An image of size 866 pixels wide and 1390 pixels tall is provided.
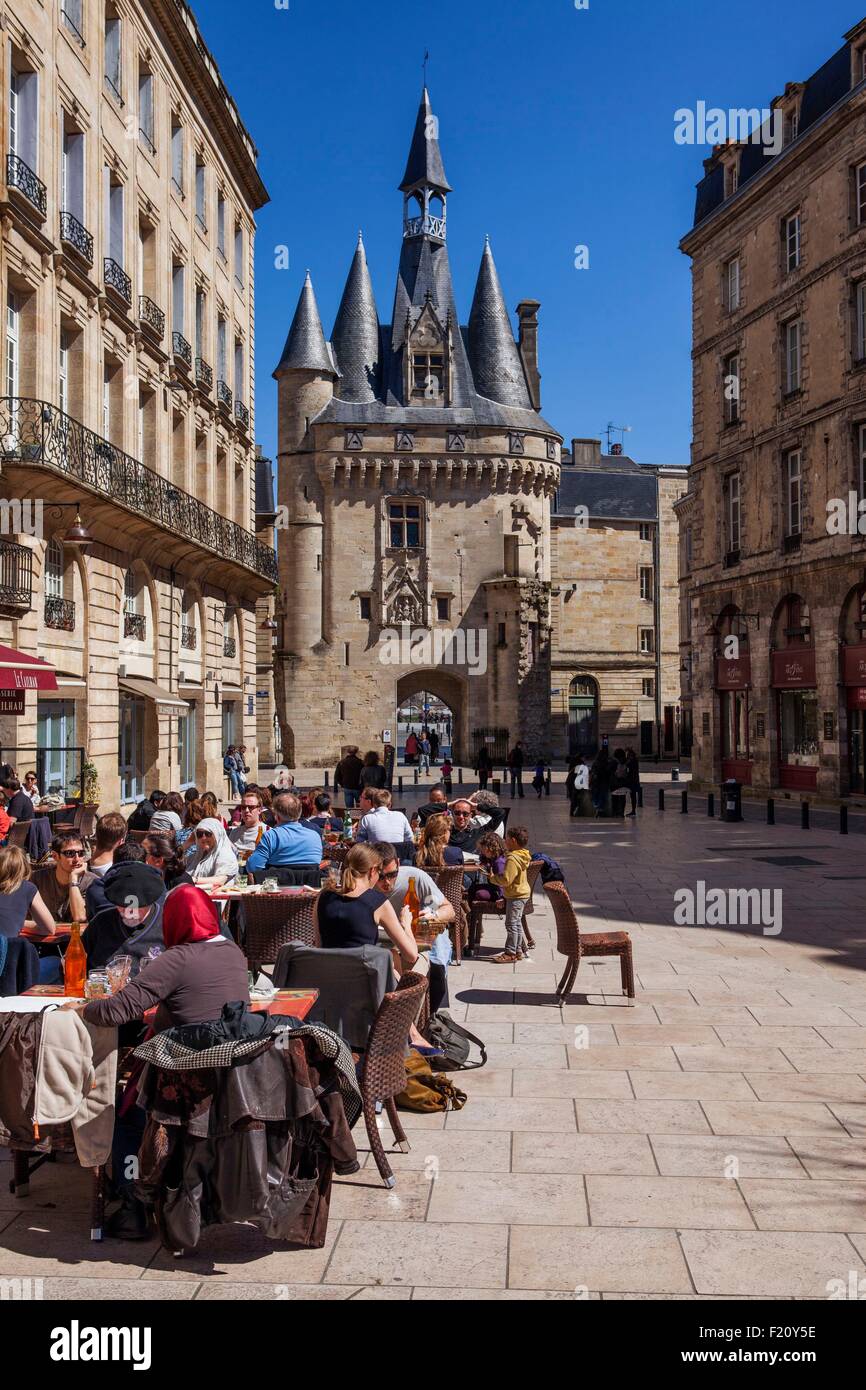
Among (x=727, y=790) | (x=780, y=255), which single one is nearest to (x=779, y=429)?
(x=780, y=255)

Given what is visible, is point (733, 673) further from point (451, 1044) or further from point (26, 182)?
point (451, 1044)

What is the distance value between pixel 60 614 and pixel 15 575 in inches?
78.6

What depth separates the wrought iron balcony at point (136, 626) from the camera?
22.3m

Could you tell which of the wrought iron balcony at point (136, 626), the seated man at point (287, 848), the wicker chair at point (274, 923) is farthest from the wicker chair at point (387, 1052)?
the wrought iron balcony at point (136, 626)

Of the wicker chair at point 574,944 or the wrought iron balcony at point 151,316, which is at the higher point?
the wrought iron balcony at point 151,316

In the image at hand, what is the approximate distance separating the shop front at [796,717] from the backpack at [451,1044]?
2182 cm

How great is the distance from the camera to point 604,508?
196 ft

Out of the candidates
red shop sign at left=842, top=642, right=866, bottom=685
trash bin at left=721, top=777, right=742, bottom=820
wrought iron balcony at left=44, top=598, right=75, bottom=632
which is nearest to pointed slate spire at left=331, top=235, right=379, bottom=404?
red shop sign at left=842, top=642, right=866, bottom=685

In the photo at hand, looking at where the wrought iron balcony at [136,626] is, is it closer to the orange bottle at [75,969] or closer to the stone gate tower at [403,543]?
the orange bottle at [75,969]

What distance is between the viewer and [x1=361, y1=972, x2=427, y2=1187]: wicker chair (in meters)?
5.73

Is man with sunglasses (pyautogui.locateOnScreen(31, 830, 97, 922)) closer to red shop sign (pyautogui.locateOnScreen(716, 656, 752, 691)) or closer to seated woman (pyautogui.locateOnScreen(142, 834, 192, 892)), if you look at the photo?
seated woman (pyautogui.locateOnScreen(142, 834, 192, 892))

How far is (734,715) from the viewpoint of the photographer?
32.1 meters

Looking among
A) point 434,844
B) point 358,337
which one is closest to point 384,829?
point 434,844

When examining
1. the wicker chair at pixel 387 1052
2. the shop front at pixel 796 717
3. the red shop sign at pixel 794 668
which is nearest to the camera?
the wicker chair at pixel 387 1052
